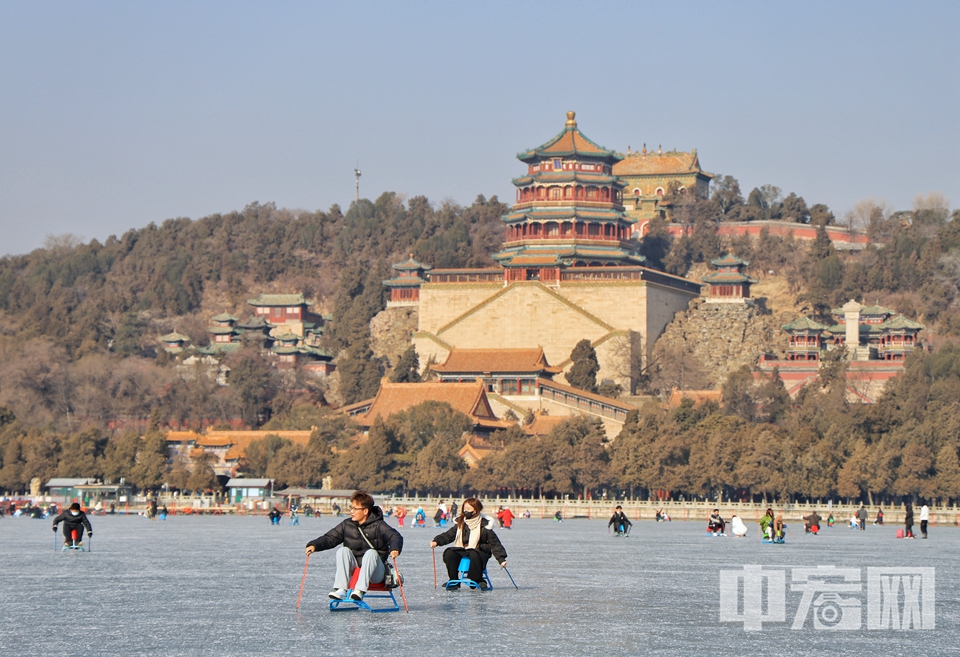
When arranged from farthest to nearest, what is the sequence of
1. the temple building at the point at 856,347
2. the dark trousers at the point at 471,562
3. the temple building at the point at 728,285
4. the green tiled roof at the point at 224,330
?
the green tiled roof at the point at 224,330 < the temple building at the point at 728,285 < the temple building at the point at 856,347 < the dark trousers at the point at 471,562

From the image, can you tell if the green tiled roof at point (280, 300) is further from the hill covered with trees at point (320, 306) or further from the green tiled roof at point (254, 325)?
the green tiled roof at point (254, 325)

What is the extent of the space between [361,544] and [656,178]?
103118mm

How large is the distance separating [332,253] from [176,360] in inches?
1120

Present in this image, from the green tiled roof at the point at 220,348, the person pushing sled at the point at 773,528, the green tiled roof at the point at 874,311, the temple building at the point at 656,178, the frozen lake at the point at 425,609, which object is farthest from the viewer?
the temple building at the point at 656,178

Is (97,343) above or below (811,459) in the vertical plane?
above

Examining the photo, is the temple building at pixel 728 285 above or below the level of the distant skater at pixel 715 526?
above

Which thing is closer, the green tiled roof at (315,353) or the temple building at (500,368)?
the temple building at (500,368)

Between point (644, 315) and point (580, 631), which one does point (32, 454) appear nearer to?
point (644, 315)

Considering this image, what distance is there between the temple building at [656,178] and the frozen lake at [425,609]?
8479cm

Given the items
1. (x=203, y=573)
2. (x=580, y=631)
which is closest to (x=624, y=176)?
(x=203, y=573)

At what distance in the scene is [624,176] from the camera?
389 feet

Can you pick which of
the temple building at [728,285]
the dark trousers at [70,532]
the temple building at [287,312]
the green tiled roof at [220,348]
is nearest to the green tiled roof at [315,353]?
the green tiled roof at [220,348]

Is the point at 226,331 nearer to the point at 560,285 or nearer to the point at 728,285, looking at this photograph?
the point at 560,285

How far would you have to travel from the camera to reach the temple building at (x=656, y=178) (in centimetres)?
11594
